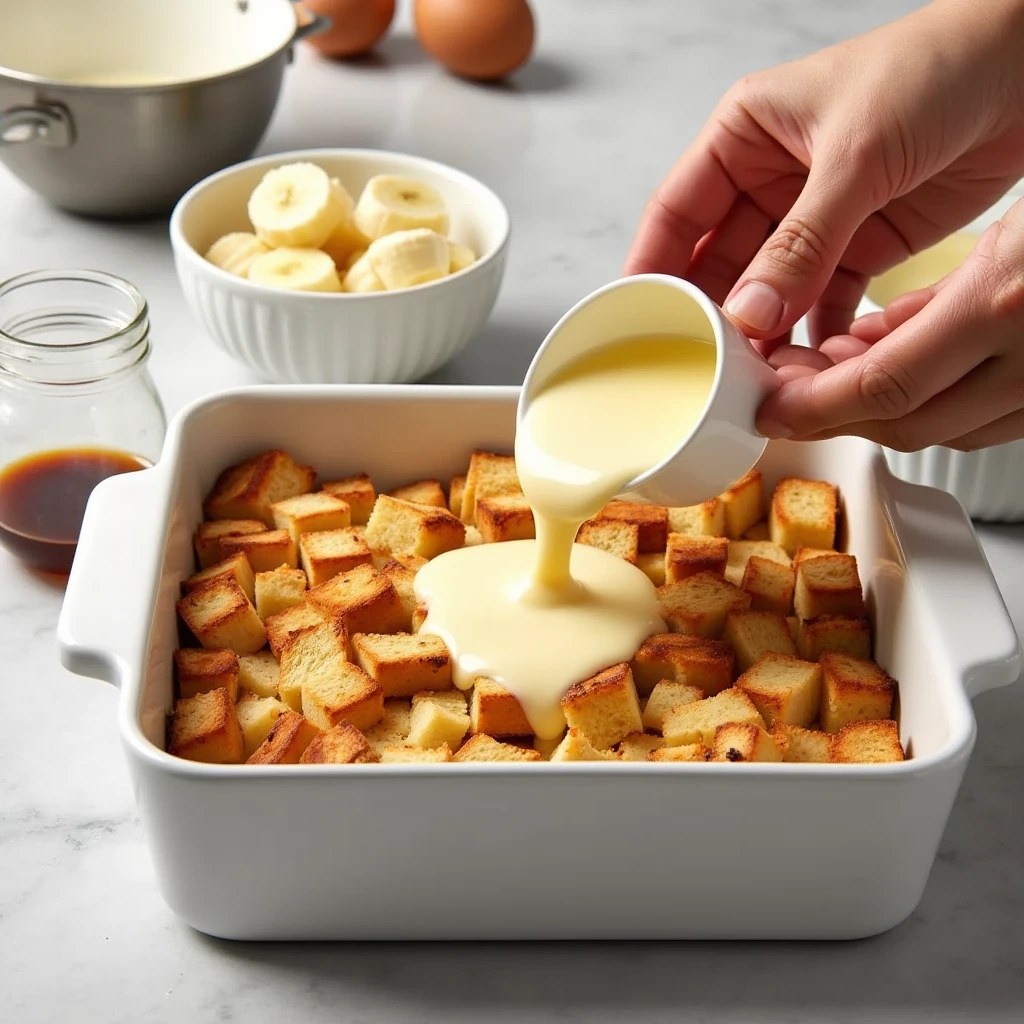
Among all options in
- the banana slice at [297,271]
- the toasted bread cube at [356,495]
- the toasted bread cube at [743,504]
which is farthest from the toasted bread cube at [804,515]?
the banana slice at [297,271]

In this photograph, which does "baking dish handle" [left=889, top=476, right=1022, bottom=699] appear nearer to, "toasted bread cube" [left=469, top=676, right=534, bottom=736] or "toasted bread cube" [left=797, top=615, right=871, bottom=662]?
"toasted bread cube" [left=797, top=615, right=871, bottom=662]

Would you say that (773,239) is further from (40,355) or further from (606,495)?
(40,355)

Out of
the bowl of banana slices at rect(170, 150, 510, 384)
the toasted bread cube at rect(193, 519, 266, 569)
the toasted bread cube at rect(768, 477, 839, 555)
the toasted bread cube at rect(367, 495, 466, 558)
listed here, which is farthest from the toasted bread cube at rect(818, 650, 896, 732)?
the bowl of banana slices at rect(170, 150, 510, 384)

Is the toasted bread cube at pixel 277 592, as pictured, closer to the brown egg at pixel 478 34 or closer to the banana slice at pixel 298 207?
the banana slice at pixel 298 207

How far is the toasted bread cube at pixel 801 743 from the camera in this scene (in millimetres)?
1451

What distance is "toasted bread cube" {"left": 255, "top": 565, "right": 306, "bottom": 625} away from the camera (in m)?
1.66

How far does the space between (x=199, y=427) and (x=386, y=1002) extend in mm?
743

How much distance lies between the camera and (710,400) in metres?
1.36

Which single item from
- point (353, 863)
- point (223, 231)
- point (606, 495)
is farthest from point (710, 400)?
point (223, 231)

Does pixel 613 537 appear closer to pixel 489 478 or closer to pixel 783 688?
pixel 489 478

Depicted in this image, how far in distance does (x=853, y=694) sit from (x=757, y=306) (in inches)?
16.6

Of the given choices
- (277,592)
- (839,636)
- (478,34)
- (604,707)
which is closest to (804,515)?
(839,636)

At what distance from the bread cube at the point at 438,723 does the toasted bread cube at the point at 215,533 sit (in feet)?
1.17

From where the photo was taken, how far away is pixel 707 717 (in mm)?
1454
